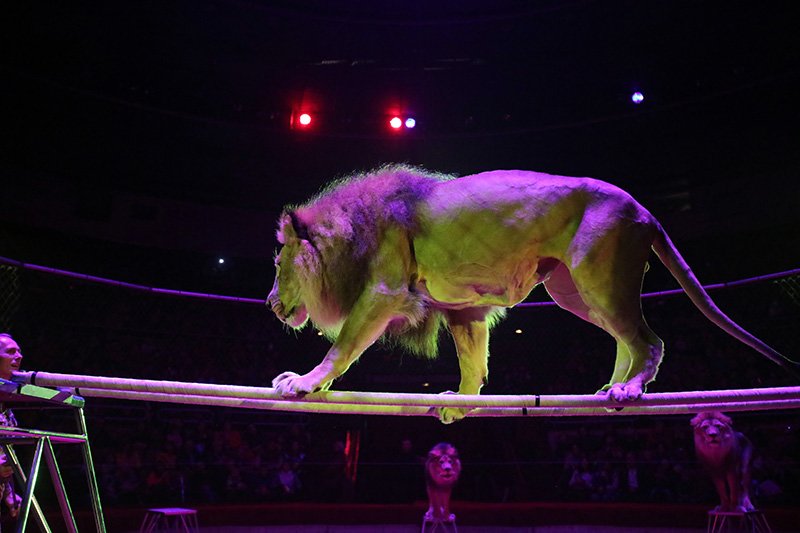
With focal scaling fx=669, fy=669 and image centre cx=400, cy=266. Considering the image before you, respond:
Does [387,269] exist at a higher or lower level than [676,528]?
higher

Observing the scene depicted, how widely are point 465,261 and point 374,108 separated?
918 centimetres

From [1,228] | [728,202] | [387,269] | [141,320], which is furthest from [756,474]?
[1,228]

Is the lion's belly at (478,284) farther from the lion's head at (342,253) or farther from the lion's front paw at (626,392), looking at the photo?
the lion's front paw at (626,392)

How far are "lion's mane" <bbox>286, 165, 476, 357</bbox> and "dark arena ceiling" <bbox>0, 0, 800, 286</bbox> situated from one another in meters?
7.92

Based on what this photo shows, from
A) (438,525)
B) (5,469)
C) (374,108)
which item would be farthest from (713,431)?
(374,108)

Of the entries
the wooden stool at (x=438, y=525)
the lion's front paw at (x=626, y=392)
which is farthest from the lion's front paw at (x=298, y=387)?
the wooden stool at (x=438, y=525)

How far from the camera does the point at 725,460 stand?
608cm

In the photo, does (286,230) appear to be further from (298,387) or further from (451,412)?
(451,412)

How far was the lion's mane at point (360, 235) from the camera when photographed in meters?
3.65

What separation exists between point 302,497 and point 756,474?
4.65 m

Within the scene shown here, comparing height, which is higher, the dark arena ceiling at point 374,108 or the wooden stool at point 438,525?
the dark arena ceiling at point 374,108

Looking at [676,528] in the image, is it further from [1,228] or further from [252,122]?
[1,228]

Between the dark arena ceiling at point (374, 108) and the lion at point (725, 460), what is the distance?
5.60 metres

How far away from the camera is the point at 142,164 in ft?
39.5
